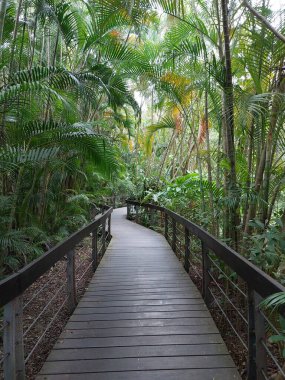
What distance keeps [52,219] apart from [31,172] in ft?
4.79

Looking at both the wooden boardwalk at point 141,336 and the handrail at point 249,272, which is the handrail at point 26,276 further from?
the handrail at point 249,272

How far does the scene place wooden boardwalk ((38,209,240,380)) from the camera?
216 cm

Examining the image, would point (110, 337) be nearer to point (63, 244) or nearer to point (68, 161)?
point (63, 244)

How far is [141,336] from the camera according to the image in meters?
2.64

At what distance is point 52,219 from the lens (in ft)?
19.8

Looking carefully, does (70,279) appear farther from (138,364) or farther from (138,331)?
(138,364)

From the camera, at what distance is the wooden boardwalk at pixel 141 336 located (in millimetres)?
2160

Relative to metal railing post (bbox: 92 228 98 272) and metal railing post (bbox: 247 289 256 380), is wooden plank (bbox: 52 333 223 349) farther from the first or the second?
metal railing post (bbox: 92 228 98 272)

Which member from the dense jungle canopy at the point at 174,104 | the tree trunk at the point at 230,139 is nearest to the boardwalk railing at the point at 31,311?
the dense jungle canopy at the point at 174,104

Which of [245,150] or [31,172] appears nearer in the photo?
[245,150]

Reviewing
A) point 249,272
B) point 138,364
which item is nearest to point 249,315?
point 249,272

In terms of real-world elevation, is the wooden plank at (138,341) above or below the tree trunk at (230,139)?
below

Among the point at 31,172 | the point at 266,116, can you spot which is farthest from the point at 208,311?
the point at 31,172

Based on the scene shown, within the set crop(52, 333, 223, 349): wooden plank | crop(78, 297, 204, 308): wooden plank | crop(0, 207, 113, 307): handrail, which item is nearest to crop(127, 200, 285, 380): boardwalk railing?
crop(78, 297, 204, 308): wooden plank
